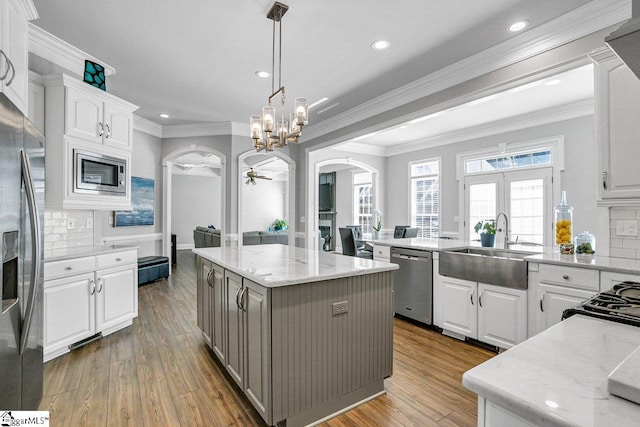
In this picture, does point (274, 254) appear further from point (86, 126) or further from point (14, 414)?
point (86, 126)

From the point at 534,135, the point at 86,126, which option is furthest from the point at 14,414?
the point at 534,135

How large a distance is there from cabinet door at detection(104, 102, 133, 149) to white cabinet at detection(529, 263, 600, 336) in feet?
14.1

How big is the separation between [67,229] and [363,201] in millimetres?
7431

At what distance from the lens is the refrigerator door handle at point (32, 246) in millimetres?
1517

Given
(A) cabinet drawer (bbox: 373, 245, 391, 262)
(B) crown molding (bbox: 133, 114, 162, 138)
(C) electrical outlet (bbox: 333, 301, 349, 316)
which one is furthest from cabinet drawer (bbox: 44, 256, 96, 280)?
(B) crown molding (bbox: 133, 114, 162, 138)

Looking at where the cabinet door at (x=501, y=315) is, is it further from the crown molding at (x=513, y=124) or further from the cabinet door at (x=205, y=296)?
the crown molding at (x=513, y=124)

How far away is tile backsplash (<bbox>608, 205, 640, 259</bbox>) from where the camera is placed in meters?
2.21

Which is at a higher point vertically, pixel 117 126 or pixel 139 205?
pixel 117 126

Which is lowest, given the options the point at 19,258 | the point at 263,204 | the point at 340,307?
the point at 340,307

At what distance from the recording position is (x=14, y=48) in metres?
1.78

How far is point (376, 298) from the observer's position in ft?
6.95

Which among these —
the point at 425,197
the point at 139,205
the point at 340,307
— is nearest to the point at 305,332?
the point at 340,307

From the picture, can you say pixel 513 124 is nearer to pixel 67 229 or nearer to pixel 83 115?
pixel 83 115

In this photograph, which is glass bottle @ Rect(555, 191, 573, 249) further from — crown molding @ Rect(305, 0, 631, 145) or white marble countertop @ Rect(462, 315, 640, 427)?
white marble countertop @ Rect(462, 315, 640, 427)
